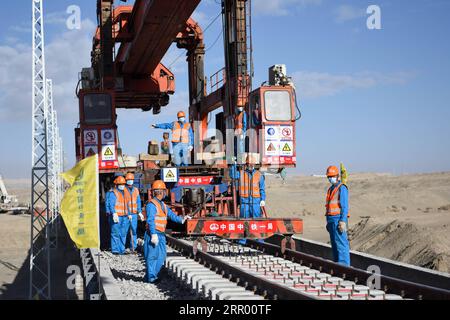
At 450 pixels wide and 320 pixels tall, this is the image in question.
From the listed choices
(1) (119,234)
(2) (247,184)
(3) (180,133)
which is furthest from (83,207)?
(3) (180,133)

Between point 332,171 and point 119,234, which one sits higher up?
point 332,171

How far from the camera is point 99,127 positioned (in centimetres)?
1672

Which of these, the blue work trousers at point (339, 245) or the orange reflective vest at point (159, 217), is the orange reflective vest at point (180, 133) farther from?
the orange reflective vest at point (159, 217)

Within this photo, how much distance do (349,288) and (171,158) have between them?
A: 953cm

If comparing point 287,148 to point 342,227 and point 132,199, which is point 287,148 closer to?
point 132,199

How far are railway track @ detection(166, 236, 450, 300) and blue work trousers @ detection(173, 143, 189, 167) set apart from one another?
12.1 ft

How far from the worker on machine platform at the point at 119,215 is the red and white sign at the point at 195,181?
6.11ft

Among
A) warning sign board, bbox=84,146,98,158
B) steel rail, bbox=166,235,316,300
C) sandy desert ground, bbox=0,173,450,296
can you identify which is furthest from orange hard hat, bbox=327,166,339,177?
warning sign board, bbox=84,146,98,158

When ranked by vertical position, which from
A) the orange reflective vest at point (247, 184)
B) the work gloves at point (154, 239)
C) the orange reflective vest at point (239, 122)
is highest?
the orange reflective vest at point (239, 122)

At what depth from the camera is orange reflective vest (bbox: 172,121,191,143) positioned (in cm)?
1730

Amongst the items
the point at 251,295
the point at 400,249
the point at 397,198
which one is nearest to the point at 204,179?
the point at 400,249

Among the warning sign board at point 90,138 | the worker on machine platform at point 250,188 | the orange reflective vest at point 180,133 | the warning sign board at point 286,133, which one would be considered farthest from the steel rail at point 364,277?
the warning sign board at point 90,138

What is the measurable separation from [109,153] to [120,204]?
2.51 metres

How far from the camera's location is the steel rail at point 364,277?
7688 millimetres
